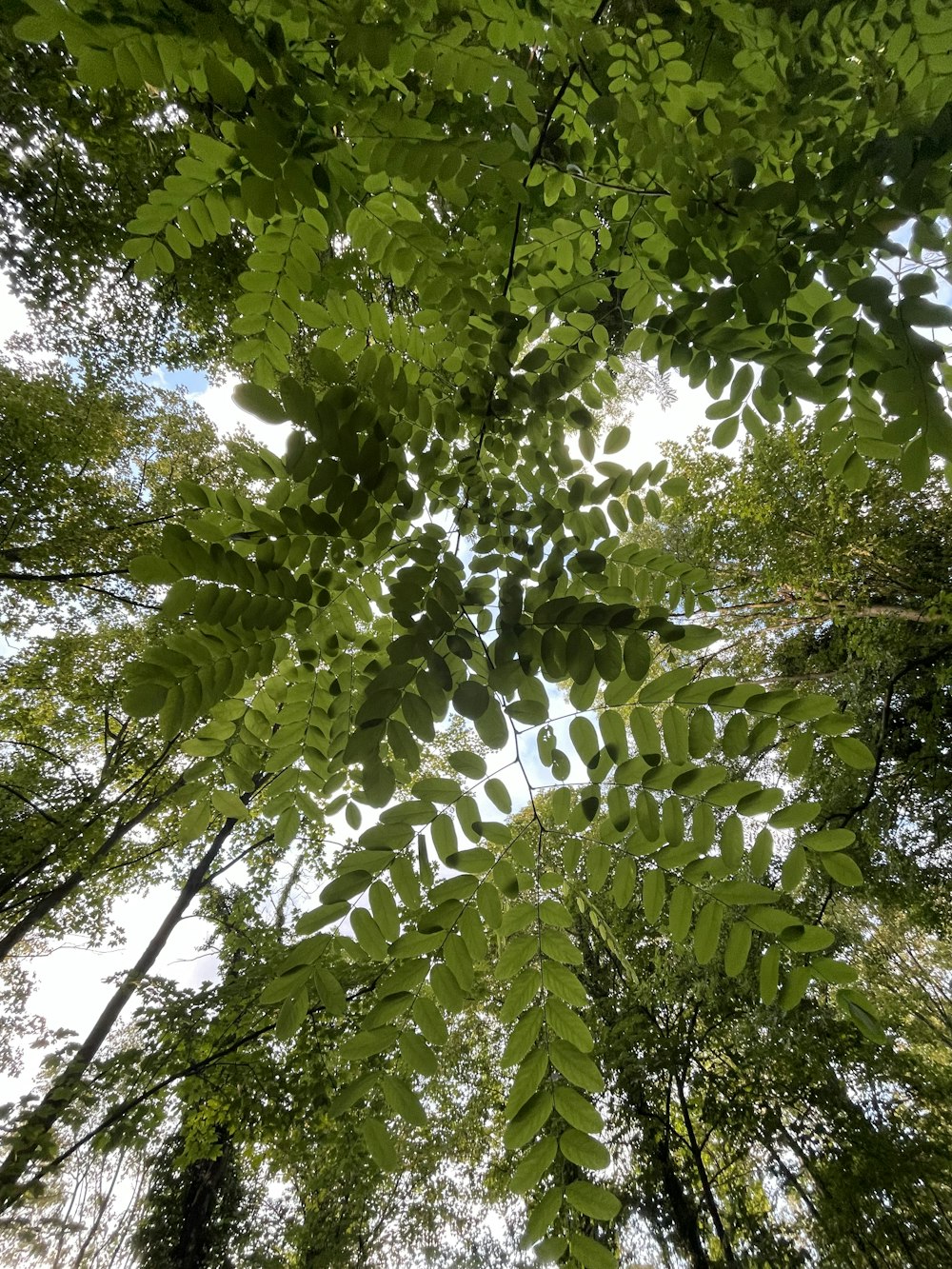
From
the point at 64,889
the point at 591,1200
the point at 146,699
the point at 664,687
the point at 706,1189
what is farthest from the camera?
the point at 64,889

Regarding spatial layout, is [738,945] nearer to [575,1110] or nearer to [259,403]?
[575,1110]

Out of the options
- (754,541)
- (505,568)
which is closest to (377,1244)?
(754,541)

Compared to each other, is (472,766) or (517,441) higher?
(517,441)

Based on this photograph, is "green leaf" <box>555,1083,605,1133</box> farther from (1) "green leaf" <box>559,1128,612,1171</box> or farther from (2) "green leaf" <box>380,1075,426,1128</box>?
(2) "green leaf" <box>380,1075,426,1128</box>

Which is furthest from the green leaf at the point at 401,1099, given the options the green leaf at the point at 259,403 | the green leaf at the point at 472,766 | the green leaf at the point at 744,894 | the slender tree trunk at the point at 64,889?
the slender tree trunk at the point at 64,889

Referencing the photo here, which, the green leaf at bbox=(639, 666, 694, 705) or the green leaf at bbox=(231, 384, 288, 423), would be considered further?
the green leaf at bbox=(639, 666, 694, 705)

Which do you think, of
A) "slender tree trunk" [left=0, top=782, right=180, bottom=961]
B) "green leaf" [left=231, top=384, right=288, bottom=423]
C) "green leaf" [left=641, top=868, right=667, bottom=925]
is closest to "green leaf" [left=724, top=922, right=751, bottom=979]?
"green leaf" [left=641, top=868, right=667, bottom=925]

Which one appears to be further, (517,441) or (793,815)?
(517,441)

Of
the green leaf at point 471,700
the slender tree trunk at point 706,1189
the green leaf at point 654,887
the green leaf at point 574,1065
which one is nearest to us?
the green leaf at point 574,1065

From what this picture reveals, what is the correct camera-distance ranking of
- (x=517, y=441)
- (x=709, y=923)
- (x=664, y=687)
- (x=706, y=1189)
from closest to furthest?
(x=709, y=923)
(x=664, y=687)
(x=517, y=441)
(x=706, y=1189)

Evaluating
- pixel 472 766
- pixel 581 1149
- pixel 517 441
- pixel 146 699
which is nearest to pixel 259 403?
pixel 146 699

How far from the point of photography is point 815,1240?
694 centimetres

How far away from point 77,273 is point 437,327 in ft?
22.1

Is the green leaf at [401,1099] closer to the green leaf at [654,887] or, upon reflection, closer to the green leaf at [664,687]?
the green leaf at [654,887]
